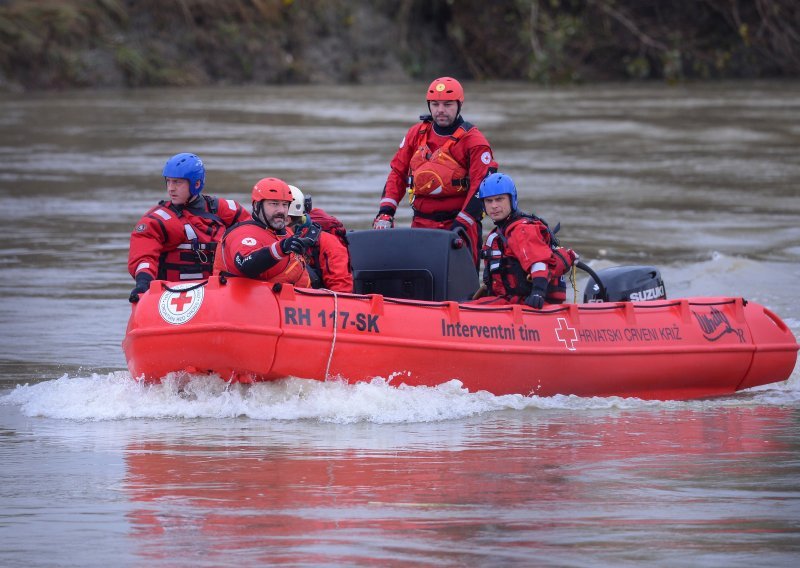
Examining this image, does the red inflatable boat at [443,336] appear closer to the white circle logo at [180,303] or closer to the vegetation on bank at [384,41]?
the white circle logo at [180,303]

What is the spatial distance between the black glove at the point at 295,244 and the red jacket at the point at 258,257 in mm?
39

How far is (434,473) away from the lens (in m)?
6.48

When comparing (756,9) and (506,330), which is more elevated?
(756,9)

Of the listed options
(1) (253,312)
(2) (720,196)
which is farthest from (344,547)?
(2) (720,196)

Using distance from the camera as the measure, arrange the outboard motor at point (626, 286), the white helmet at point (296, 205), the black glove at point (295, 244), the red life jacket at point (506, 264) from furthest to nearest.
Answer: the outboard motor at point (626, 286), the red life jacket at point (506, 264), the white helmet at point (296, 205), the black glove at point (295, 244)

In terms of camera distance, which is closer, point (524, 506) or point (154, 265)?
point (524, 506)

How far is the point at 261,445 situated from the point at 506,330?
1.85 meters

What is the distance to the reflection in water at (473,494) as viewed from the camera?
5.33 m

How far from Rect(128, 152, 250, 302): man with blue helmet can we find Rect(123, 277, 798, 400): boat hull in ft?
Result: 2.19

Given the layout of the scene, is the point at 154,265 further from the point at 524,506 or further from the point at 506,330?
the point at 524,506

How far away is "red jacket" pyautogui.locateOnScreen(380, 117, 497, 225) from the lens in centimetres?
941

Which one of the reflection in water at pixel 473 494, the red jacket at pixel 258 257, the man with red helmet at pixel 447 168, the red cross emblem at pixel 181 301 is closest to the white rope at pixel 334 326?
the red jacket at pixel 258 257

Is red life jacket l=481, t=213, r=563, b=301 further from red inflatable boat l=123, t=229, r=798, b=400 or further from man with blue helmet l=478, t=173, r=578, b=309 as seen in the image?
red inflatable boat l=123, t=229, r=798, b=400

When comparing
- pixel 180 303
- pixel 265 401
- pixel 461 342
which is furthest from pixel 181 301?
pixel 461 342
